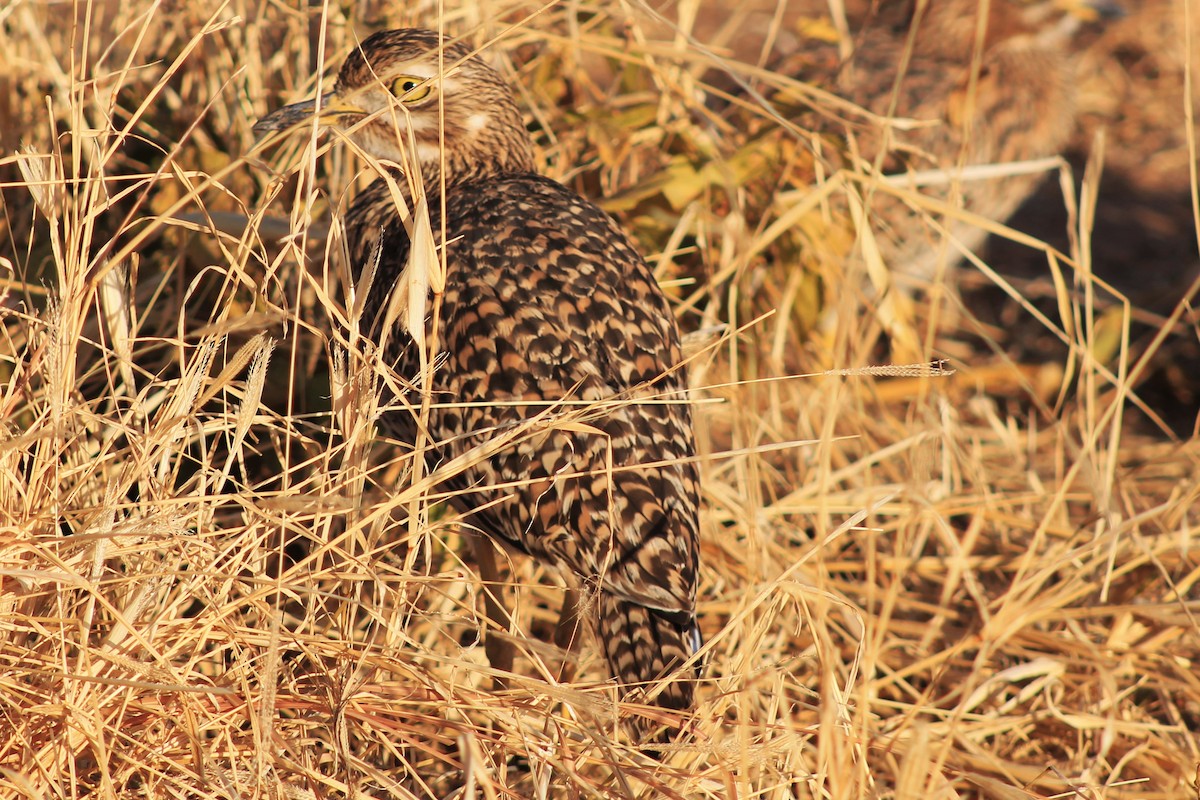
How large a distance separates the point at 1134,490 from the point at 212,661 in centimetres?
219

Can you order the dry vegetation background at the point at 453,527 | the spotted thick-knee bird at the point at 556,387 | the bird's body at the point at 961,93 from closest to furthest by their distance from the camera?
the dry vegetation background at the point at 453,527 → the spotted thick-knee bird at the point at 556,387 → the bird's body at the point at 961,93

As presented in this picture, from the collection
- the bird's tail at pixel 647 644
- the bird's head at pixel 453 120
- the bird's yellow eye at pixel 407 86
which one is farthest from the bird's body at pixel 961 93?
the bird's tail at pixel 647 644

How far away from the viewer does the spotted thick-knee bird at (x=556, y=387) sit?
197 centimetres

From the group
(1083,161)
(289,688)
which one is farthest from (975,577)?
(1083,161)

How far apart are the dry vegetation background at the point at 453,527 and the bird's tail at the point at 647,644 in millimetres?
56

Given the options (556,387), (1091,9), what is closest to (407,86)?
(556,387)

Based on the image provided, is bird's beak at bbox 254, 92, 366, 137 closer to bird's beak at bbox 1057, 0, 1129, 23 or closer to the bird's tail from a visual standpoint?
the bird's tail

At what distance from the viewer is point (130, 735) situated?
1.68m

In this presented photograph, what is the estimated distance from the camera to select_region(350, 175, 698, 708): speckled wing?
78.2 inches

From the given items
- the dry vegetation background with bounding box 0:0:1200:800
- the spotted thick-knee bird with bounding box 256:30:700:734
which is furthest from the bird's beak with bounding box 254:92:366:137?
the dry vegetation background with bounding box 0:0:1200:800

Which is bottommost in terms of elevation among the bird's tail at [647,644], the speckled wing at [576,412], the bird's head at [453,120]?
the bird's tail at [647,644]

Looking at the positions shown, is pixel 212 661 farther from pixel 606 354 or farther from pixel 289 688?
pixel 606 354

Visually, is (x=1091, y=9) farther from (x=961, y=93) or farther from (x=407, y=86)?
(x=407, y=86)

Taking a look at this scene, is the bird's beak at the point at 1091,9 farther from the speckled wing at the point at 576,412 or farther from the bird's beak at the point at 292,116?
the bird's beak at the point at 292,116
